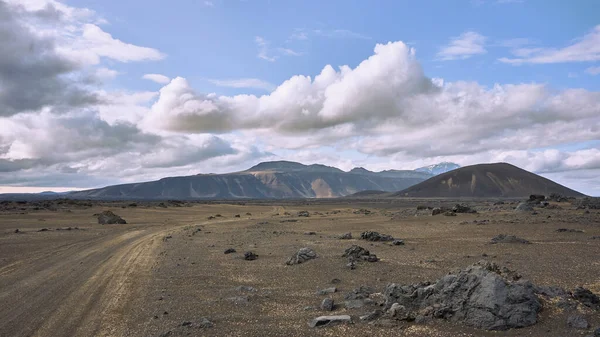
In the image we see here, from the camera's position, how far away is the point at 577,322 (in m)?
8.48

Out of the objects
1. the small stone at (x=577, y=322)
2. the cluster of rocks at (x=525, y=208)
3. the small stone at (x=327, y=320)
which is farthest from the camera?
the cluster of rocks at (x=525, y=208)

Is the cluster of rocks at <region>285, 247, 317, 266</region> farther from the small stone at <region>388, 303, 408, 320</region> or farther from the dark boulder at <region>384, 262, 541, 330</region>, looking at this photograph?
the small stone at <region>388, 303, 408, 320</region>

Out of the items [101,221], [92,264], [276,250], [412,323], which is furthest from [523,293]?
[101,221]

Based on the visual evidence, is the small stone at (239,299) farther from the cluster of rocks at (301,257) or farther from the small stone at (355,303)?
the cluster of rocks at (301,257)

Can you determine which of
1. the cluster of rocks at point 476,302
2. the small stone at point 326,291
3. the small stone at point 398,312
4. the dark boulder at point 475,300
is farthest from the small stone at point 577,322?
the small stone at point 326,291

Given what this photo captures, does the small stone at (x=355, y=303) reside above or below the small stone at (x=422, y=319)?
below

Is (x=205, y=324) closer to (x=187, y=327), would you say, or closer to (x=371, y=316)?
(x=187, y=327)

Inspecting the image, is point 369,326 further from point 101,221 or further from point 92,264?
point 101,221

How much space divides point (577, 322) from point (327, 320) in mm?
5207

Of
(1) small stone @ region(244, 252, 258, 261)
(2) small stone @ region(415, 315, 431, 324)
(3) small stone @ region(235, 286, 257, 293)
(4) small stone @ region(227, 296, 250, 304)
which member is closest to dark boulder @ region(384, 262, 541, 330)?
(2) small stone @ region(415, 315, 431, 324)

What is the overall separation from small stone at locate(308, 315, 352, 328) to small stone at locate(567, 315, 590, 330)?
4.59m

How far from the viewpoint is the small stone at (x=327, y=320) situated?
30.8ft

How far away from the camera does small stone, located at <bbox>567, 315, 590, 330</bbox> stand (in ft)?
27.5

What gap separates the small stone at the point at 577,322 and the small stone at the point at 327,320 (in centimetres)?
459
